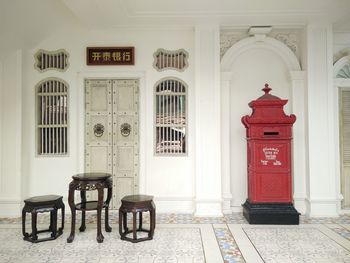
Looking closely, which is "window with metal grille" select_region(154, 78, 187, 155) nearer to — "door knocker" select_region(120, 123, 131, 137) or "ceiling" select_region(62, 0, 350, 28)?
"door knocker" select_region(120, 123, 131, 137)

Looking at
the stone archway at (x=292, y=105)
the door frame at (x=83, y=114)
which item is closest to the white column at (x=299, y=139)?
the stone archway at (x=292, y=105)

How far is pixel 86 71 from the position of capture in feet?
15.6

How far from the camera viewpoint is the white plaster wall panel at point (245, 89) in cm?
476

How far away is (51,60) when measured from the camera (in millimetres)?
4797

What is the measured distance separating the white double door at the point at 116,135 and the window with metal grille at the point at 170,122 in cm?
34

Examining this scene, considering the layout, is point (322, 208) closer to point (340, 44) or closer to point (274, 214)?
point (274, 214)

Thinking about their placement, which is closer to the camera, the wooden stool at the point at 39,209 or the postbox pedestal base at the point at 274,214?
the wooden stool at the point at 39,209

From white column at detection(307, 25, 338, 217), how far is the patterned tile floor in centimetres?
39

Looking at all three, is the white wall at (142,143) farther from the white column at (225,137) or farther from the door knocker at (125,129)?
the white column at (225,137)

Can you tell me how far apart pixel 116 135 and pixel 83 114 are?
0.62 m

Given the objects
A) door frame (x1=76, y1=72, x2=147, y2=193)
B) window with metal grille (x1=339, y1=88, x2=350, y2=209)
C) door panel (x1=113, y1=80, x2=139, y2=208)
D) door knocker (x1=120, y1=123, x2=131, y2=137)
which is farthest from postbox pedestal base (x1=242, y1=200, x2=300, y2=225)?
door knocker (x1=120, y1=123, x2=131, y2=137)

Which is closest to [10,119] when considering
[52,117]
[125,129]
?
[52,117]

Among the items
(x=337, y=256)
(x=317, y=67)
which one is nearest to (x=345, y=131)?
(x=317, y=67)

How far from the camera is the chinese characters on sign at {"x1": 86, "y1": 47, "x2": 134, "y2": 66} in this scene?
186 inches
